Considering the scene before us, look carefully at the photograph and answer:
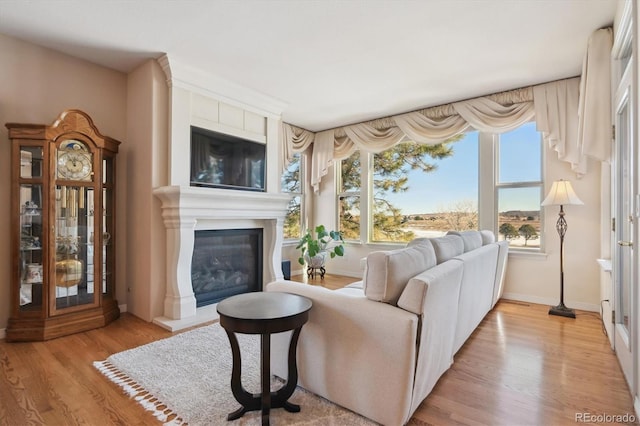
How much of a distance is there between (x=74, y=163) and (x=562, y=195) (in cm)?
478

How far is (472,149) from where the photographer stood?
4480mm

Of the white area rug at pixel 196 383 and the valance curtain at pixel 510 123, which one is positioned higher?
the valance curtain at pixel 510 123

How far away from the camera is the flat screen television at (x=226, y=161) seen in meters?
3.46

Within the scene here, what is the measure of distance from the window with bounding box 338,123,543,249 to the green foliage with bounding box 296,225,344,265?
0.29 metres

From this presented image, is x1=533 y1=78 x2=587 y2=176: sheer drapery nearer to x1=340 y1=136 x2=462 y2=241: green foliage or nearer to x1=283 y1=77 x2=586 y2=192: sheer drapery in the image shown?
x1=283 y1=77 x2=586 y2=192: sheer drapery

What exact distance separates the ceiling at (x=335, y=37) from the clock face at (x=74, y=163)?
967mm

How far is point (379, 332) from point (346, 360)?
276mm

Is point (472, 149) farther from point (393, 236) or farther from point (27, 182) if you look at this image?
point (27, 182)

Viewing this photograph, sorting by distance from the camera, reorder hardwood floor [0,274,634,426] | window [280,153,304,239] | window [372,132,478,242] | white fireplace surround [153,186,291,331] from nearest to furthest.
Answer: hardwood floor [0,274,634,426] < white fireplace surround [153,186,291,331] < window [372,132,478,242] < window [280,153,304,239]

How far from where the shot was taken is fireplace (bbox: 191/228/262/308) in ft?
11.6

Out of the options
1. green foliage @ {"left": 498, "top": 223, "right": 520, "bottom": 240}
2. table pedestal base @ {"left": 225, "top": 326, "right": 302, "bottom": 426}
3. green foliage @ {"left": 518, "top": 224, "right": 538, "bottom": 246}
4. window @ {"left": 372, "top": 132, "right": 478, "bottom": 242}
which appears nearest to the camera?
table pedestal base @ {"left": 225, "top": 326, "right": 302, "bottom": 426}

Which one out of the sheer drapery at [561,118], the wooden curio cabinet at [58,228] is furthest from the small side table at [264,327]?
the sheer drapery at [561,118]

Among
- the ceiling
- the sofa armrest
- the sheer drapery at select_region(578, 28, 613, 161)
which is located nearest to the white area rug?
the sofa armrest

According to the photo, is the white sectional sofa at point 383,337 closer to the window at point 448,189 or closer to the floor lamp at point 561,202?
the floor lamp at point 561,202
